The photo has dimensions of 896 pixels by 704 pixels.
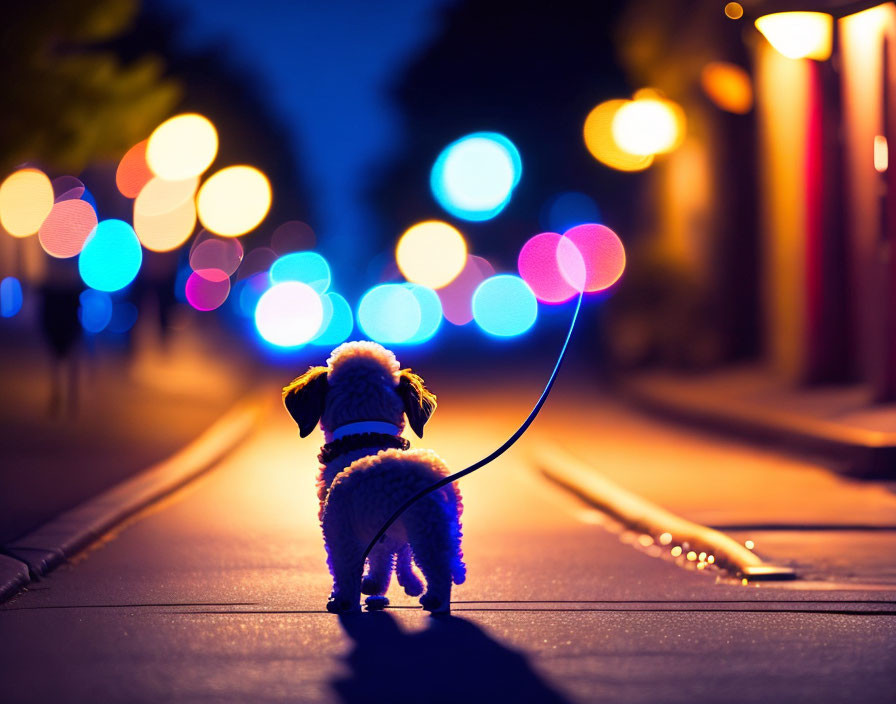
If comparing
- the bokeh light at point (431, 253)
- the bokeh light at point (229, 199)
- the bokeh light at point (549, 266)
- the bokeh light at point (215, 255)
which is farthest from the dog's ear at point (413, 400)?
the bokeh light at point (215, 255)

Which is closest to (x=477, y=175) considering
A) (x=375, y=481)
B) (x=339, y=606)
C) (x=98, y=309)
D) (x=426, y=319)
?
(x=426, y=319)

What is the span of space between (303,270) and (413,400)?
8672cm

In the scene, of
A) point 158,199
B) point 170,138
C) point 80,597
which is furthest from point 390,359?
point 158,199

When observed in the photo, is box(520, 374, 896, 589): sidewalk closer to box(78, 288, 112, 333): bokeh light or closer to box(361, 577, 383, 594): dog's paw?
box(361, 577, 383, 594): dog's paw

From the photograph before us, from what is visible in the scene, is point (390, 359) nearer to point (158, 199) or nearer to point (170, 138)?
point (170, 138)

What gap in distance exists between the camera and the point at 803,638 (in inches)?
251

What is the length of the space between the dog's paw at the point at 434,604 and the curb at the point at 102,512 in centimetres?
216

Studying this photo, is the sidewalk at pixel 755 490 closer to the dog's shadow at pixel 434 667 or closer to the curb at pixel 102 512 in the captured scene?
the dog's shadow at pixel 434 667

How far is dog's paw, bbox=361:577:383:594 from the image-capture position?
703cm

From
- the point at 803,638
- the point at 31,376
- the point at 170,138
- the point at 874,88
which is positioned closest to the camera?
the point at 803,638

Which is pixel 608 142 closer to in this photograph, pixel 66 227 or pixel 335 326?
pixel 66 227

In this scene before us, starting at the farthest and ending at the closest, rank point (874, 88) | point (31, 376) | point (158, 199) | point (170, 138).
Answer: point (158, 199)
point (170, 138)
point (31, 376)
point (874, 88)

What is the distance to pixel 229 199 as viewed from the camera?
52.8 meters

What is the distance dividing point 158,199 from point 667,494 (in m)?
36.2
